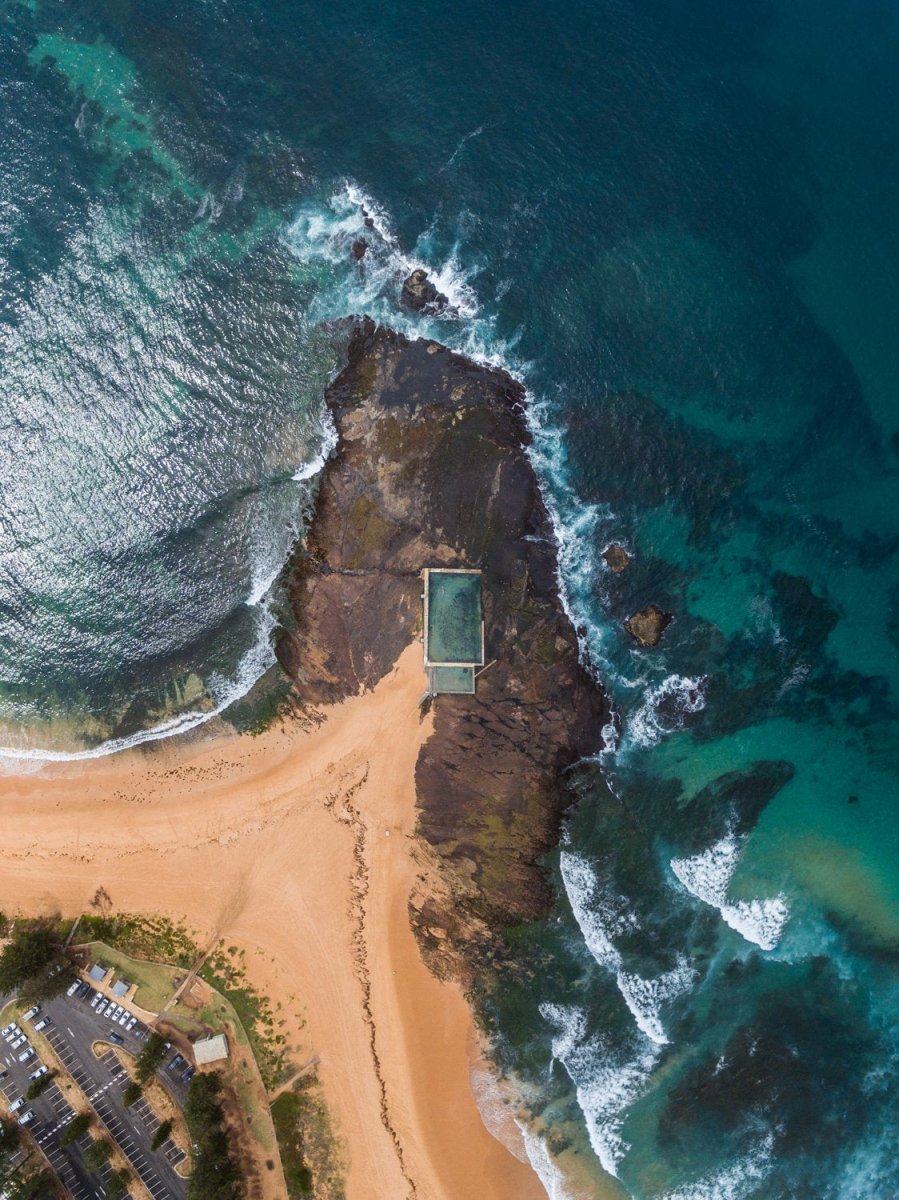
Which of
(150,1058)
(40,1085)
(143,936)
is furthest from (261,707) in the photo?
(40,1085)

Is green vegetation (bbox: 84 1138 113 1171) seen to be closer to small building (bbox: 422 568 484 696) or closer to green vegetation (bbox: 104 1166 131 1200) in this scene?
green vegetation (bbox: 104 1166 131 1200)

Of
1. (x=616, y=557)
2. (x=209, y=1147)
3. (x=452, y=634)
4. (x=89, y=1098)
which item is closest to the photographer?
(x=209, y=1147)

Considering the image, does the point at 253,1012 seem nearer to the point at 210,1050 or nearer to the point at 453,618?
the point at 210,1050

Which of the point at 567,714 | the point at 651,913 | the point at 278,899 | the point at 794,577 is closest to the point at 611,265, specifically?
the point at 794,577

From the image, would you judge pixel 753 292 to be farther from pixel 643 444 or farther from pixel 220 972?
pixel 220 972

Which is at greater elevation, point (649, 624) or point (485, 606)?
point (649, 624)

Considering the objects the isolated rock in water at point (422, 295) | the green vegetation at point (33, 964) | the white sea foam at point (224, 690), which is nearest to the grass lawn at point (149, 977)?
the green vegetation at point (33, 964)

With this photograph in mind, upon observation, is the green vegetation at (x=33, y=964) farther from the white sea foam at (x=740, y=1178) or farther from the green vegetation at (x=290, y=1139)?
the white sea foam at (x=740, y=1178)
